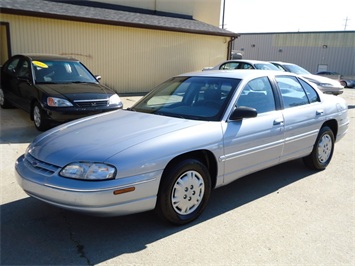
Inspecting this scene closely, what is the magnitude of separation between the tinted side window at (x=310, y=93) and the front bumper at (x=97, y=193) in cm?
303

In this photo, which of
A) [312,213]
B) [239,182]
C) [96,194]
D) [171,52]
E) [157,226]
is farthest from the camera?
[171,52]

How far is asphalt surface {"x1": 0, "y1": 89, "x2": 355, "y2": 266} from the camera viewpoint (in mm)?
2861

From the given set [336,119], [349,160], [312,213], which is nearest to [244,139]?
[312,213]

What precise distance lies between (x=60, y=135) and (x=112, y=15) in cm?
1146

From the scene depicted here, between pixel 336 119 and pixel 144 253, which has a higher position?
pixel 336 119

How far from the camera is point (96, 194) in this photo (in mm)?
2803

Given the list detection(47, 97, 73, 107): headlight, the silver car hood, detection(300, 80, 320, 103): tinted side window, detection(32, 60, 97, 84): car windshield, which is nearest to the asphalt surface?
the silver car hood

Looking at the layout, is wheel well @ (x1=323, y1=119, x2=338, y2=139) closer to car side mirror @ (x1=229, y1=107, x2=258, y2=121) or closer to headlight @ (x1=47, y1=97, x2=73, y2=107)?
car side mirror @ (x1=229, y1=107, x2=258, y2=121)

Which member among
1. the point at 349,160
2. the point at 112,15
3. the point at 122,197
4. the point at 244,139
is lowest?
the point at 349,160

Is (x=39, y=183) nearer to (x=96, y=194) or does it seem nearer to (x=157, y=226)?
(x=96, y=194)

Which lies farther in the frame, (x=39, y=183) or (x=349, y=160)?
(x=349, y=160)

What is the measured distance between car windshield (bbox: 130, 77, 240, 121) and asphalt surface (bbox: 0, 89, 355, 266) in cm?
109

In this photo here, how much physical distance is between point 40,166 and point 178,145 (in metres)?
1.30

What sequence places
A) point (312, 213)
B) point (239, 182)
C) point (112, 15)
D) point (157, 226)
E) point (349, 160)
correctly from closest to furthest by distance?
point (157, 226) → point (312, 213) → point (239, 182) → point (349, 160) → point (112, 15)
